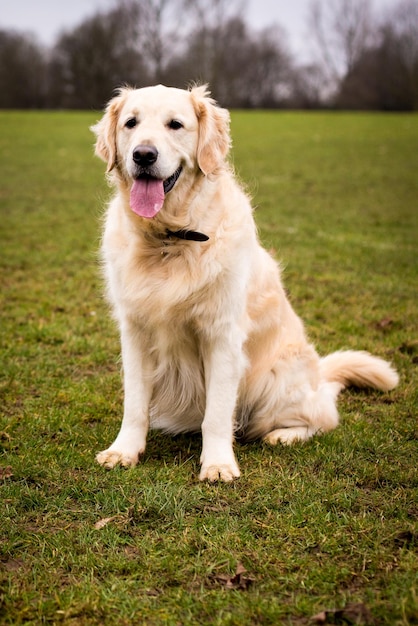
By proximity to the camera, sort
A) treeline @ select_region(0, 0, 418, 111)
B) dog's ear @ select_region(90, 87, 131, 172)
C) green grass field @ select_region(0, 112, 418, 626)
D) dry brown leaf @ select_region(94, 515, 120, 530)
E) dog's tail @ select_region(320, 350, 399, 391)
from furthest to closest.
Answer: treeline @ select_region(0, 0, 418, 111), dog's tail @ select_region(320, 350, 399, 391), dog's ear @ select_region(90, 87, 131, 172), dry brown leaf @ select_region(94, 515, 120, 530), green grass field @ select_region(0, 112, 418, 626)

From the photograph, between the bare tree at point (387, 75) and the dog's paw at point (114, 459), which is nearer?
the dog's paw at point (114, 459)

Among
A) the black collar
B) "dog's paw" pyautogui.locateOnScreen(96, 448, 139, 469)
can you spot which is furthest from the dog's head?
"dog's paw" pyautogui.locateOnScreen(96, 448, 139, 469)

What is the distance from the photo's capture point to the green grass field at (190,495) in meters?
2.15

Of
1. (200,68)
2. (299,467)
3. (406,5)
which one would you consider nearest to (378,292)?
(299,467)

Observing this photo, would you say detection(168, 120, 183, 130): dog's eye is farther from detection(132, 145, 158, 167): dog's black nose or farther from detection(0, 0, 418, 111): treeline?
detection(0, 0, 418, 111): treeline

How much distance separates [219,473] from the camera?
298cm

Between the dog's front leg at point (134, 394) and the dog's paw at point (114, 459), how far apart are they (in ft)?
0.10

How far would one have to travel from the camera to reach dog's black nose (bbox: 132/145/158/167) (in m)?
2.89

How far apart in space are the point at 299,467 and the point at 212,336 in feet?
2.43

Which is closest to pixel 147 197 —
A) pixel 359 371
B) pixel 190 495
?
pixel 190 495

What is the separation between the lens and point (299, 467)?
10.2 ft

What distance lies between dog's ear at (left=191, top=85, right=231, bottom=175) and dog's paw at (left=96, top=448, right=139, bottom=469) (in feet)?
4.57

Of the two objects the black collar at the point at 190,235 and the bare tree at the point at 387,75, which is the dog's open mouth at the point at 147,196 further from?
the bare tree at the point at 387,75

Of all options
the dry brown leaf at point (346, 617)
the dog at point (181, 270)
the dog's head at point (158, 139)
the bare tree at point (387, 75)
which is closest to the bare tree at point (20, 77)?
the bare tree at point (387, 75)
